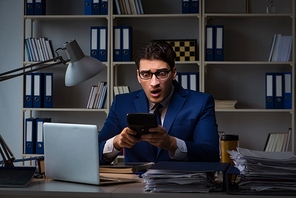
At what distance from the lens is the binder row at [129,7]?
3.15 meters

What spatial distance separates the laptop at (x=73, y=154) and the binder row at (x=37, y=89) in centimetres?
211

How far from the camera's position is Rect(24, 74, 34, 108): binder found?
3.19 metres

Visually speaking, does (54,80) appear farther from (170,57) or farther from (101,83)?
(170,57)

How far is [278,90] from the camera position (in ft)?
9.94

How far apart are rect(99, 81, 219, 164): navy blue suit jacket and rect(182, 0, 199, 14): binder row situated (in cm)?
141

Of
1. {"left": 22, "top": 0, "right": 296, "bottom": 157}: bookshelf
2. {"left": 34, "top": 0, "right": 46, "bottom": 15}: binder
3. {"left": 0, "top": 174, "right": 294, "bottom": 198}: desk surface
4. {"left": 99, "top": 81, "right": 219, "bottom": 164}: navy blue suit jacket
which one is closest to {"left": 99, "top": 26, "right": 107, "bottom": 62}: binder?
{"left": 22, "top": 0, "right": 296, "bottom": 157}: bookshelf

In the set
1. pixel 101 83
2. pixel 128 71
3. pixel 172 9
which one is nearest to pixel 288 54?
pixel 172 9

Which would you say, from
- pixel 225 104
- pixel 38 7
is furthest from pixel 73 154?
pixel 38 7

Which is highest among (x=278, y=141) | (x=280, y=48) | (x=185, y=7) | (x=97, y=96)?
(x=185, y=7)

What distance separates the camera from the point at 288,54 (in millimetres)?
3045

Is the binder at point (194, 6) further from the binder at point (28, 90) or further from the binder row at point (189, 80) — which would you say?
the binder at point (28, 90)

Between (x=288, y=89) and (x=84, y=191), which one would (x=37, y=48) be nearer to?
(x=288, y=89)

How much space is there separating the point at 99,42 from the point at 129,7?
44 cm

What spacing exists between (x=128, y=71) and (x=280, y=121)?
1.62 m
